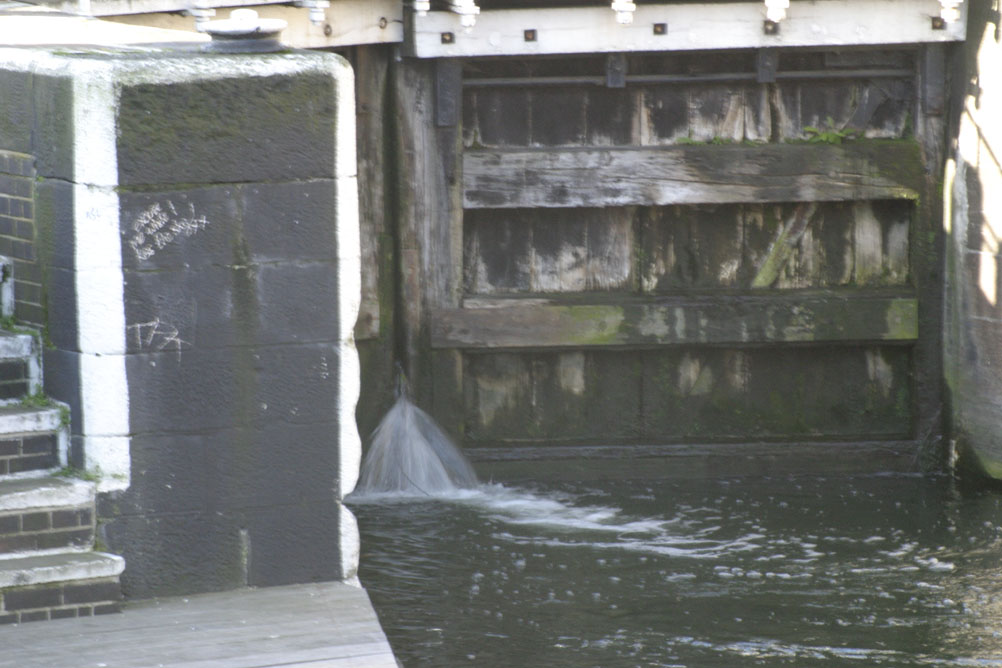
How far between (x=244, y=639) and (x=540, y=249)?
4.26 m

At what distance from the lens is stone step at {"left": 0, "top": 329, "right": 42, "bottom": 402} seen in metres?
3.85

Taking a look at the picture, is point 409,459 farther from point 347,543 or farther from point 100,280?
point 100,280

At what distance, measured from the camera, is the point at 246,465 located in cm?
379

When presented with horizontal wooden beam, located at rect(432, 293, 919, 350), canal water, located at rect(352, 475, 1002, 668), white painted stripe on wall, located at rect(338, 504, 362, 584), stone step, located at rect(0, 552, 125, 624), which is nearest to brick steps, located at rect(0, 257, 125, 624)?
stone step, located at rect(0, 552, 125, 624)

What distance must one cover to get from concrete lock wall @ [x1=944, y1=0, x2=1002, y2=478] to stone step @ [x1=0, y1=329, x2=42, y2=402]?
4.81m

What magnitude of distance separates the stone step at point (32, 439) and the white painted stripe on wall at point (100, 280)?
0.10 metres

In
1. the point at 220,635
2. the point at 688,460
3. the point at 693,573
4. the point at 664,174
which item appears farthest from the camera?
the point at 688,460

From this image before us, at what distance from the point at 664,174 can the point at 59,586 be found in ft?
14.2

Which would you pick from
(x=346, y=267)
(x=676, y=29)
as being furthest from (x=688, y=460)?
(x=346, y=267)

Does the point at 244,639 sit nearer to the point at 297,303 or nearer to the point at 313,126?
the point at 297,303

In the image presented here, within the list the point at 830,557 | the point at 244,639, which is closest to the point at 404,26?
the point at 830,557

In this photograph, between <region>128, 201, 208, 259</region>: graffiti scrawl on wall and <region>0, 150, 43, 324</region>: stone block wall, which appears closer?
<region>128, 201, 208, 259</region>: graffiti scrawl on wall

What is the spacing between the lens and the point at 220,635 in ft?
11.5

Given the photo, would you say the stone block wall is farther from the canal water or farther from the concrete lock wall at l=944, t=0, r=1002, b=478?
the concrete lock wall at l=944, t=0, r=1002, b=478
